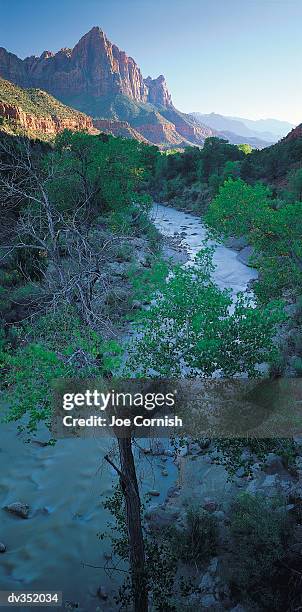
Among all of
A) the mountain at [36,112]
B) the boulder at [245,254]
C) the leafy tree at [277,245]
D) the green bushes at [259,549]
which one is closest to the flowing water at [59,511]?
the green bushes at [259,549]

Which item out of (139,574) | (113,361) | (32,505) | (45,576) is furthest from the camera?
(32,505)

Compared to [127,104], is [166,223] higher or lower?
lower

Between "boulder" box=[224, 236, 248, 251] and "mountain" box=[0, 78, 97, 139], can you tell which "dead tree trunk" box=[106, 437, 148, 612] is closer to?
"boulder" box=[224, 236, 248, 251]

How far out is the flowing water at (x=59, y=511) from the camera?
8.71m

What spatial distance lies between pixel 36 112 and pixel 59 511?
89.2m

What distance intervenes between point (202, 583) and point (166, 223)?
1359 inches

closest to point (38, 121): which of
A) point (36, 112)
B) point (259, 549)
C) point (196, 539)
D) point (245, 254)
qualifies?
point (36, 112)

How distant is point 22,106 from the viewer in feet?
265

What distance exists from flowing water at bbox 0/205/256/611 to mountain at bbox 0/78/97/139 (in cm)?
6361

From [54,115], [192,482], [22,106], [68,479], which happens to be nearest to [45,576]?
[68,479]

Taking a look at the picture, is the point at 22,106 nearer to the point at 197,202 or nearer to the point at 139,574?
the point at 197,202

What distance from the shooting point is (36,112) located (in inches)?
3337

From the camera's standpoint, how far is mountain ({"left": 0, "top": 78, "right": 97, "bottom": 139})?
73.3 meters

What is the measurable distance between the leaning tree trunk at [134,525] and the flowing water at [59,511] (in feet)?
3.46
